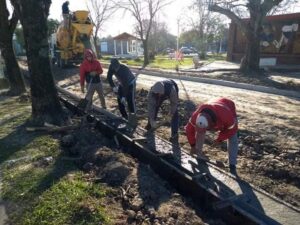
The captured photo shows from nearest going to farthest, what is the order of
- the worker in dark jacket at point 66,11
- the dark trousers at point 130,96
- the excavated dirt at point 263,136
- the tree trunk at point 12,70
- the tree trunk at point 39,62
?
the excavated dirt at point 263,136 → the tree trunk at point 39,62 → the dark trousers at point 130,96 → the tree trunk at point 12,70 → the worker in dark jacket at point 66,11

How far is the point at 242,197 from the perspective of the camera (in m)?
4.15

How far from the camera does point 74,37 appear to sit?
19703 mm

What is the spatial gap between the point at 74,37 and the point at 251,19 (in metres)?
10.1

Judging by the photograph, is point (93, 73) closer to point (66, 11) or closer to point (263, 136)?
Answer: point (263, 136)

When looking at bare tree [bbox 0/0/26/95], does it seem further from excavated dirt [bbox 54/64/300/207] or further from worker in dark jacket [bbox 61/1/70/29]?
worker in dark jacket [bbox 61/1/70/29]

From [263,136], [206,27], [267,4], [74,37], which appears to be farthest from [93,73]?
[206,27]

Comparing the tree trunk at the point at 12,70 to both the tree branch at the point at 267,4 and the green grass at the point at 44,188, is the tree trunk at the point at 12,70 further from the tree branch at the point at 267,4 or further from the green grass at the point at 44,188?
the tree branch at the point at 267,4

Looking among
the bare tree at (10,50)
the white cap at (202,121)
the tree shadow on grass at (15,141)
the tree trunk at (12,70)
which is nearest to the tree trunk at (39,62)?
the tree shadow on grass at (15,141)

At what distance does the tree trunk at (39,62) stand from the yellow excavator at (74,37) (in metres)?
12.1

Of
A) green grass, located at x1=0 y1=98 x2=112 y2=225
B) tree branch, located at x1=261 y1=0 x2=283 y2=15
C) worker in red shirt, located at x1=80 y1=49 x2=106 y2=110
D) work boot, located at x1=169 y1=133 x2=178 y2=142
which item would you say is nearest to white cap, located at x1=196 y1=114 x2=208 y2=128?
green grass, located at x1=0 y1=98 x2=112 y2=225

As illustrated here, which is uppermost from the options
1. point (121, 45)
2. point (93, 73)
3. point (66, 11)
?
point (66, 11)

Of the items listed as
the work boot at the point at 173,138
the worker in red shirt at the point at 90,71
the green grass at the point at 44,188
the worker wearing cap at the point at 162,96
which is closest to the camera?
the green grass at the point at 44,188

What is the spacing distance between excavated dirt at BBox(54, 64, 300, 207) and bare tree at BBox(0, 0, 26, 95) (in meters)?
3.49

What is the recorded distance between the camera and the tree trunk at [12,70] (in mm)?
12133
